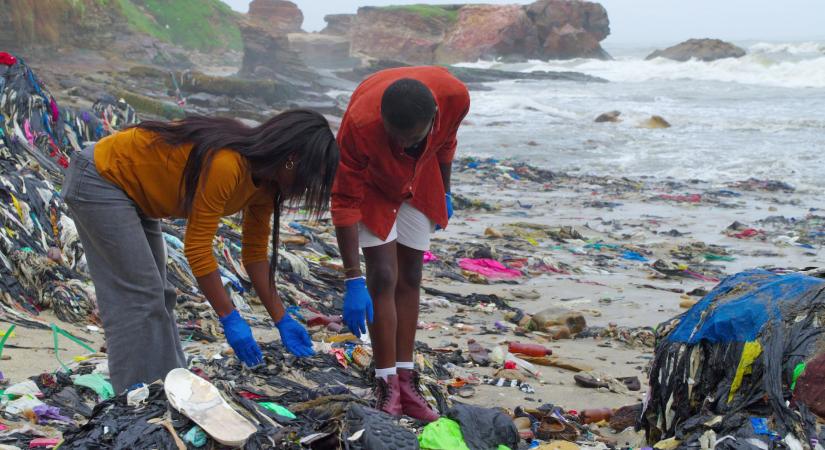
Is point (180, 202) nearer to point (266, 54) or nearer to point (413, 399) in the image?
point (413, 399)

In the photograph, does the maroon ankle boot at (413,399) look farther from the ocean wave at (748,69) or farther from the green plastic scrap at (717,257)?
the ocean wave at (748,69)

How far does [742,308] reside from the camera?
3115 millimetres

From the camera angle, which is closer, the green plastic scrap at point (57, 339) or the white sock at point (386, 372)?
the white sock at point (386, 372)

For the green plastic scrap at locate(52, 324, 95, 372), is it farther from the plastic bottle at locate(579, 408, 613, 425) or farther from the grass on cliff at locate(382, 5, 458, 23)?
the grass on cliff at locate(382, 5, 458, 23)

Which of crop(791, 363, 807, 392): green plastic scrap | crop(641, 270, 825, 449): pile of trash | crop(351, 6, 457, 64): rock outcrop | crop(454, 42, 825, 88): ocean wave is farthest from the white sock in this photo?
crop(351, 6, 457, 64): rock outcrop

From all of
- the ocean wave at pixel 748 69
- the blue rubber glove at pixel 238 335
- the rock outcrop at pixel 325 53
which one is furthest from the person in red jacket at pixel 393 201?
the rock outcrop at pixel 325 53

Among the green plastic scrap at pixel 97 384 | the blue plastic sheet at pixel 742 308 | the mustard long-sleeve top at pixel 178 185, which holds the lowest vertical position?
the green plastic scrap at pixel 97 384

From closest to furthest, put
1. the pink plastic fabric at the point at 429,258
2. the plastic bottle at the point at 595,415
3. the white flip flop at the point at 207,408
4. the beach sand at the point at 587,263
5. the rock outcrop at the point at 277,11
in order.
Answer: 1. the white flip flop at the point at 207,408
2. the plastic bottle at the point at 595,415
3. the beach sand at the point at 587,263
4. the pink plastic fabric at the point at 429,258
5. the rock outcrop at the point at 277,11

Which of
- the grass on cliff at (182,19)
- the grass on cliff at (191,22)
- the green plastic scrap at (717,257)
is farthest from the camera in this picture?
the grass on cliff at (191,22)

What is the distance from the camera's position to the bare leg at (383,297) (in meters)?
3.47

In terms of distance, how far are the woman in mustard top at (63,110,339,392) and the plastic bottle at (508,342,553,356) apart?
1953 millimetres

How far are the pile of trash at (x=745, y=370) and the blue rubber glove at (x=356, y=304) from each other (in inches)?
46.5

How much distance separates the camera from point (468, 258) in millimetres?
7887

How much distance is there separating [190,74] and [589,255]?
20.0 m
